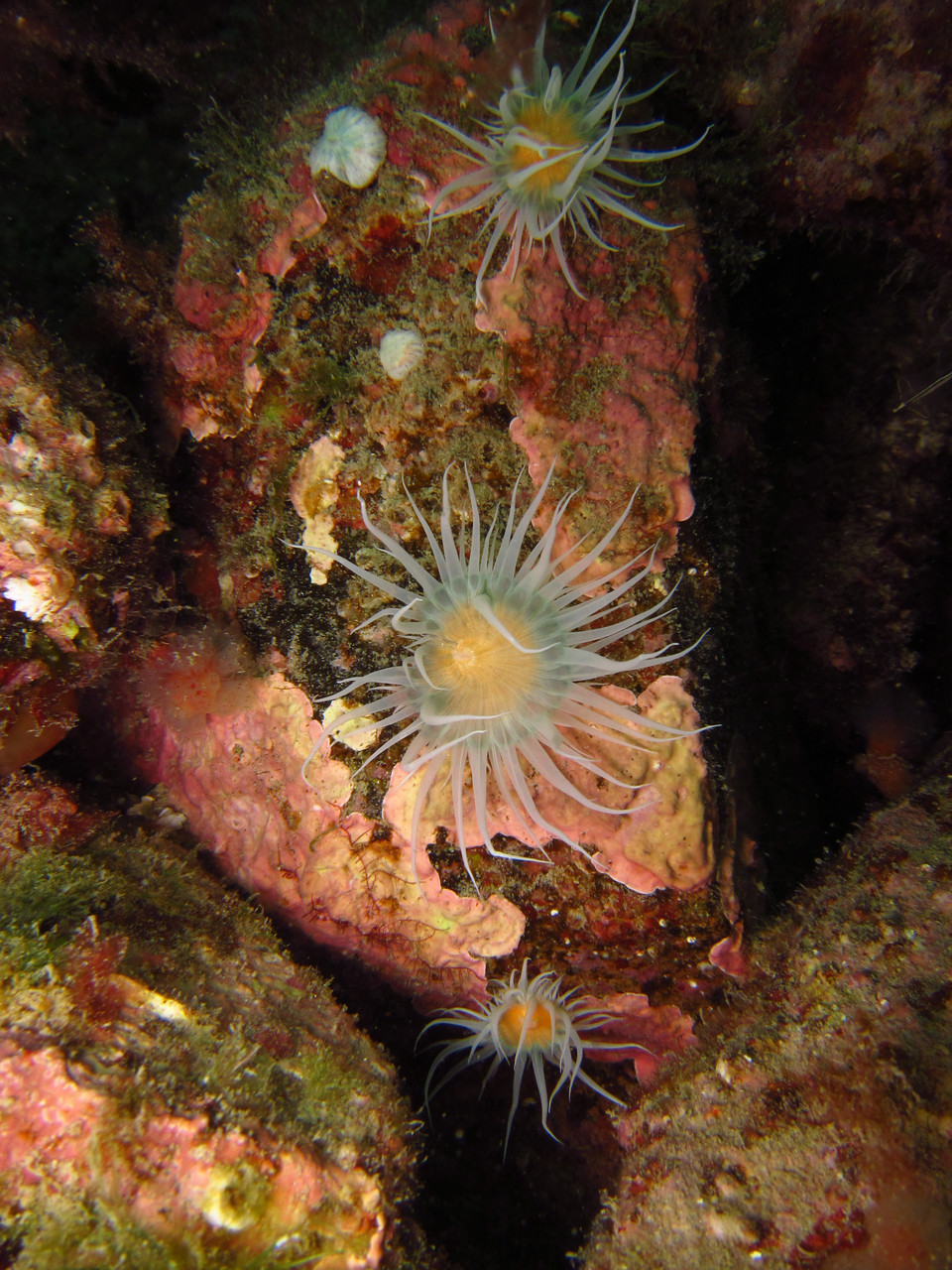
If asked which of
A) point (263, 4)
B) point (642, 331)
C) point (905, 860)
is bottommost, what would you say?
point (905, 860)

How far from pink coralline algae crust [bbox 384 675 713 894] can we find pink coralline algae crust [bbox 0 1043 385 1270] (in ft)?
4.73

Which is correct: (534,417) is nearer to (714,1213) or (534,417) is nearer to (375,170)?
(375,170)

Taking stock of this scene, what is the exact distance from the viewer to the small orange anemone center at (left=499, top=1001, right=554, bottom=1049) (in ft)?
10.7

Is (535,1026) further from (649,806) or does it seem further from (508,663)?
(508,663)

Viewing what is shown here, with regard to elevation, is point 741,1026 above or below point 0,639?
below

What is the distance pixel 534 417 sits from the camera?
102 inches

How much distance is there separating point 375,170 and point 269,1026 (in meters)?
3.75

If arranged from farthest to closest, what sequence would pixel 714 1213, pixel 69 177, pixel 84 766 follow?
pixel 69 177 → pixel 84 766 → pixel 714 1213

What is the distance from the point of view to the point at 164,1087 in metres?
2.21

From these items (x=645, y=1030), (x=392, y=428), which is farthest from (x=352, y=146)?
(x=645, y=1030)

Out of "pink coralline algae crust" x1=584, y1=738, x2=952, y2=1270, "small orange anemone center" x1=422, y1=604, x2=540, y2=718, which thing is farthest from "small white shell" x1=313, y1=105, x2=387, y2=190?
"pink coralline algae crust" x1=584, y1=738, x2=952, y2=1270

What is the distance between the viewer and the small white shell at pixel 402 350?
2.61m

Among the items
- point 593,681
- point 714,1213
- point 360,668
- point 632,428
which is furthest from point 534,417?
point 714,1213

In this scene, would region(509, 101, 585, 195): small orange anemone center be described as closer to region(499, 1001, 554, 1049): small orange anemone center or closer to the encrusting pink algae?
the encrusting pink algae
